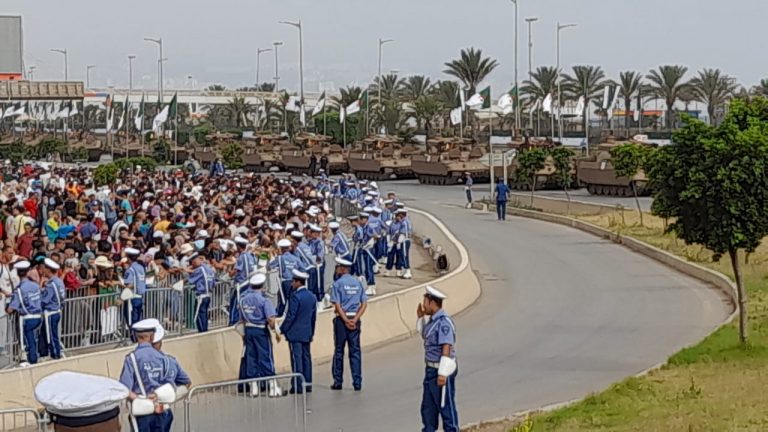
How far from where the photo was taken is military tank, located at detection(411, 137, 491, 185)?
6531 centimetres

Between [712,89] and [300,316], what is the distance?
7075 cm

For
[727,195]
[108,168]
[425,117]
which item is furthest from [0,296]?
[425,117]

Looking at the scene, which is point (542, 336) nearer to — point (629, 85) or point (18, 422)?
point (18, 422)

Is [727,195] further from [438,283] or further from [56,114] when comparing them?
[56,114]

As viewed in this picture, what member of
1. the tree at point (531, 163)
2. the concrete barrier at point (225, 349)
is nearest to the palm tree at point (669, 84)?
the tree at point (531, 163)

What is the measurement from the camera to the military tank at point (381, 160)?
70.5 meters

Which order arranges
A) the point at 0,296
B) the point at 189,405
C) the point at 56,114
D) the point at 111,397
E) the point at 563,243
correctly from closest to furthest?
the point at 111,397, the point at 189,405, the point at 0,296, the point at 563,243, the point at 56,114

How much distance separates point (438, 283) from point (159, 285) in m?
6.14

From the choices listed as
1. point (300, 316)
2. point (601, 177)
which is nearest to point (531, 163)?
point (601, 177)

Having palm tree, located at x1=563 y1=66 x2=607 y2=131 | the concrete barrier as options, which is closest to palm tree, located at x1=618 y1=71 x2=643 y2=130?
palm tree, located at x1=563 y1=66 x2=607 y2=131

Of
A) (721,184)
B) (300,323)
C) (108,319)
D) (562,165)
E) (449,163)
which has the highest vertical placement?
(721,184)

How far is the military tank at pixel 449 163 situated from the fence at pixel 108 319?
4528cm

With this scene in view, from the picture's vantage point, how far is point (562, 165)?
55.1 meters

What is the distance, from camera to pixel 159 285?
61.4ft
